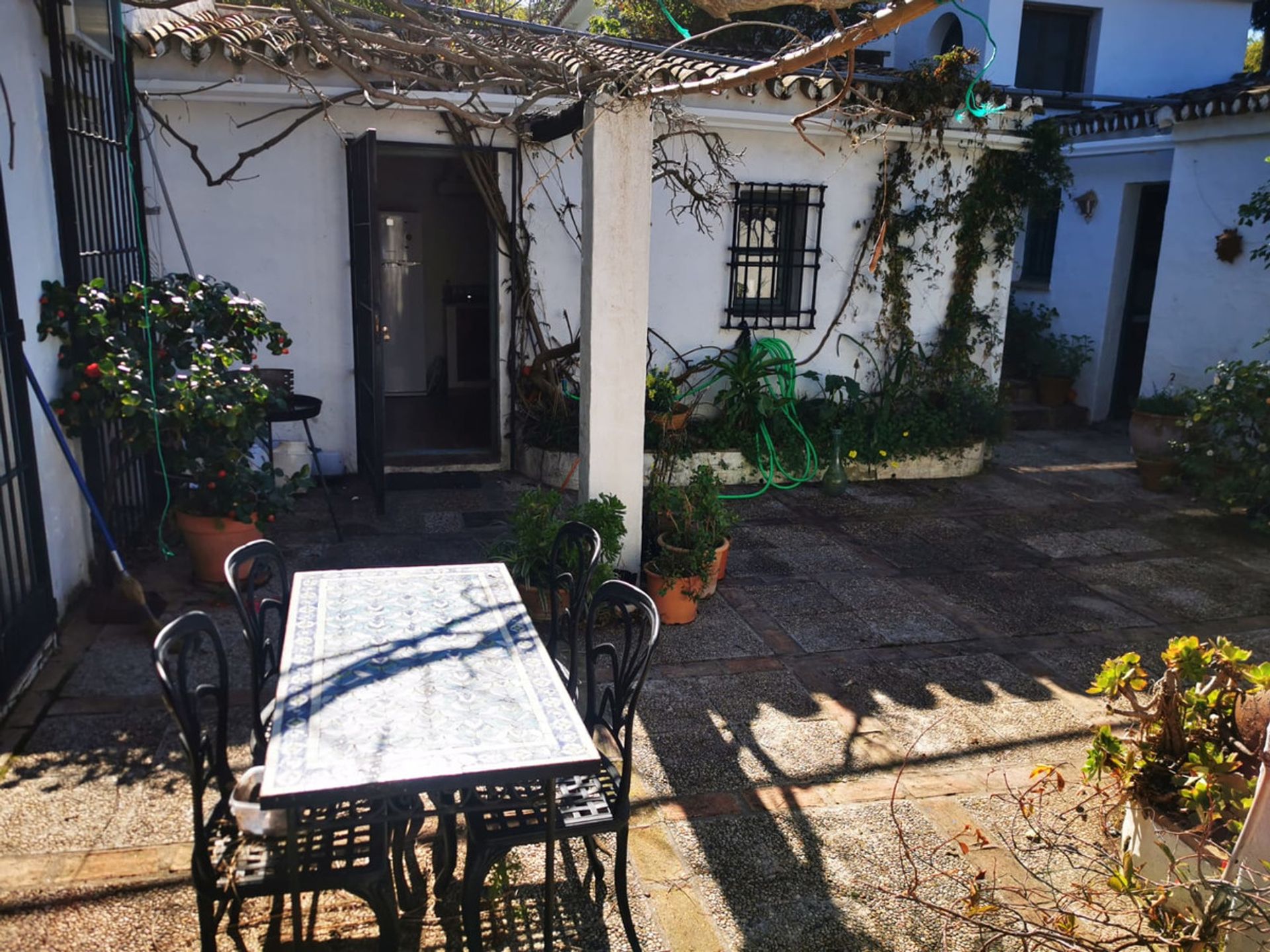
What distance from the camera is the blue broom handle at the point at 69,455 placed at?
4.53m

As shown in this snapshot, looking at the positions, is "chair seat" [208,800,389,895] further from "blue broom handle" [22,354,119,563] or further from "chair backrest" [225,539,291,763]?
"blue broom handle" [22,354,119,563]

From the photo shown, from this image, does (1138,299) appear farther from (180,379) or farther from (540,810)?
(540,810)

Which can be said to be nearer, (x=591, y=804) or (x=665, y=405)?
(x=591, y=804)

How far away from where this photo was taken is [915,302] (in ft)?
28.9

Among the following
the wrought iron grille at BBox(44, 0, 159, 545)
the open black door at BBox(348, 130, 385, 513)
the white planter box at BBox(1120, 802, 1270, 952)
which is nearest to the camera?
the white planter box at BBox(1120, 802, 1270, 952)

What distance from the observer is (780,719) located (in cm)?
437

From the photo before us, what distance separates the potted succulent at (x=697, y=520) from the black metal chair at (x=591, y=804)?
2025 millimetres

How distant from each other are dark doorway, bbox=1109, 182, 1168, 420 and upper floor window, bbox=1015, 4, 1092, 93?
3.37m

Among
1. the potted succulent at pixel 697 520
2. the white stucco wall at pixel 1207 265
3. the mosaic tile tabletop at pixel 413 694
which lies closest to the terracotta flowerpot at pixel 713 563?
the potted succulent at pixel 697 520

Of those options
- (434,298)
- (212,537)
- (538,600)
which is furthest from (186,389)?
(434,298)

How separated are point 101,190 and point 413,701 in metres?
4.38

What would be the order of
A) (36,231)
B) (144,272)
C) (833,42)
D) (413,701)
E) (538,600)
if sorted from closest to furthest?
(413,701) → (833,42) → (36,231) → (538,600) → (144,272)

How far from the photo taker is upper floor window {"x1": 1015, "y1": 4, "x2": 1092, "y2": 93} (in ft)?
43.1

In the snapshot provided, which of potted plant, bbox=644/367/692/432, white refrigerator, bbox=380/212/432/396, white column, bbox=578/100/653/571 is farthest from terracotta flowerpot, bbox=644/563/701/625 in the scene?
white refrigerator, bbox=380/212/432/396
